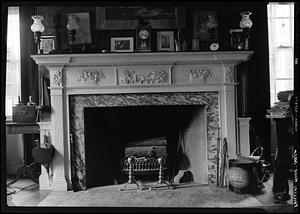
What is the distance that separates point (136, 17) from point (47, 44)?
789 millimetres

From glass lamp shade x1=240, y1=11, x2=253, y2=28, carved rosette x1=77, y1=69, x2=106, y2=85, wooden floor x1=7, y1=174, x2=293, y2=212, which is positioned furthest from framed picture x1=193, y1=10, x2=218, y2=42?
wooden floor x1=7, y1=174, x2=293, y2=212

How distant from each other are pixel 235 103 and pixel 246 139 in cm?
31

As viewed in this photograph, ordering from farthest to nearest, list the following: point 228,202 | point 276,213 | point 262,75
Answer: point 262,75 → point 228,202 → point 276,213

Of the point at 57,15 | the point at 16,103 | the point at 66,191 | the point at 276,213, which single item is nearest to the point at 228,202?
the point at 276,213

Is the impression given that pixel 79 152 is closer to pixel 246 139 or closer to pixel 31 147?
pixel 31 147

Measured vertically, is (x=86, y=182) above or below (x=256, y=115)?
below

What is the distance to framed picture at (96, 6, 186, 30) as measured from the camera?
→ 335 cm

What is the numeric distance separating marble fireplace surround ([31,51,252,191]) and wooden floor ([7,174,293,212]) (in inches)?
8.9

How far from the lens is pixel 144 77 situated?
3.33 m

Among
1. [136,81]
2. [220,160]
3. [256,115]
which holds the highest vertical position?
[136,81]

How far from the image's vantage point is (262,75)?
3154mm

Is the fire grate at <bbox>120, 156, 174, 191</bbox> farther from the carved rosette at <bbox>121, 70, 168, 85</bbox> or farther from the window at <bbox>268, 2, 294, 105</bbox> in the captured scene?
the window at <bbox>268, 2, 294, 105</bbox>

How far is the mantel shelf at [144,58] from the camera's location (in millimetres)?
3277

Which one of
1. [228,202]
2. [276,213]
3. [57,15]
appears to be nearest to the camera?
[276,213]
